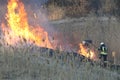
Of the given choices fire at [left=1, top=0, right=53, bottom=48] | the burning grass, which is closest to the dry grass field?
the burning grass

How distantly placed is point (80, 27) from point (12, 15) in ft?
13.1

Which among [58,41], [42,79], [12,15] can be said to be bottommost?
[42,79]

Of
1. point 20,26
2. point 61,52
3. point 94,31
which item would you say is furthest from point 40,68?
point 20,26

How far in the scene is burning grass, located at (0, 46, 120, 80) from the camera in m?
8.70

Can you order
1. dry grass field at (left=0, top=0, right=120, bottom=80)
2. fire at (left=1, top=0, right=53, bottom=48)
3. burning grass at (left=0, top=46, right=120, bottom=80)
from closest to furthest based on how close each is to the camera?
burning grass at (left=0, top=46, right=120, bottom=80) < dry grass field at (left=0, top=0, right=120, bottom=80) < fire at (left=1, top=0, right=53, bottom=48)

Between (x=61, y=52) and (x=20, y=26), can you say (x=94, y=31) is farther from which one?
(x=61, y=52)

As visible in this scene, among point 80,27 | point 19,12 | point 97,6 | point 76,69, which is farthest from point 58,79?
point 97,6

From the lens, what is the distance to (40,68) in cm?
927

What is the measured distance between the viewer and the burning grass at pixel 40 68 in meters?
8.70

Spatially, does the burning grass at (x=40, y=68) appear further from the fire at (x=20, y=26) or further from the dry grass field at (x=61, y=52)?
the fire at (x=20, y=26)

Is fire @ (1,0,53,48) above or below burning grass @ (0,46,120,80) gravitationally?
above

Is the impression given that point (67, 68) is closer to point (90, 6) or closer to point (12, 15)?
point (12, 15)

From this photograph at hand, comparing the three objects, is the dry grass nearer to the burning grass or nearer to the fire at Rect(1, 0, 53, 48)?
the fire at Rect(1, 0, 53, 48)

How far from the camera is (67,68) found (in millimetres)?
9156
